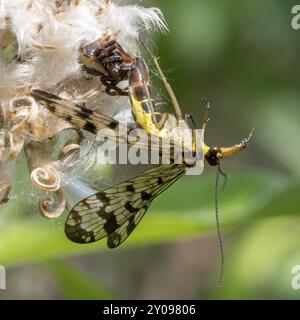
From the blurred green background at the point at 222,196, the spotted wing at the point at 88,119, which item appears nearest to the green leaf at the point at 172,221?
the blurred green background at the point at 222,196

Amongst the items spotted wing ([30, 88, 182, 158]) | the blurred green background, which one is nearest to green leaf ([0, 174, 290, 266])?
the blurred green background

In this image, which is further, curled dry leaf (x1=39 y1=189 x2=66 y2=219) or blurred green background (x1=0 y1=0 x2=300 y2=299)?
blurred green background (x1=0 y1=0 x2=300 y2=299)

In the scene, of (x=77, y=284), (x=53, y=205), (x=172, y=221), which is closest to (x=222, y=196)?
(x=172, y=221)

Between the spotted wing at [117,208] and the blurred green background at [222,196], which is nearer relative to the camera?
the spotted wing at [117,208]

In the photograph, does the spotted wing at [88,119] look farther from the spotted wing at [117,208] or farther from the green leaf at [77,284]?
the green leaf at [77,284]

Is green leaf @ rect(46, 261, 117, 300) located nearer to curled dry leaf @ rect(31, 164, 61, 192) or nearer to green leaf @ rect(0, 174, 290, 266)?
green leaf @ rect(0, 174, 290, 266)
